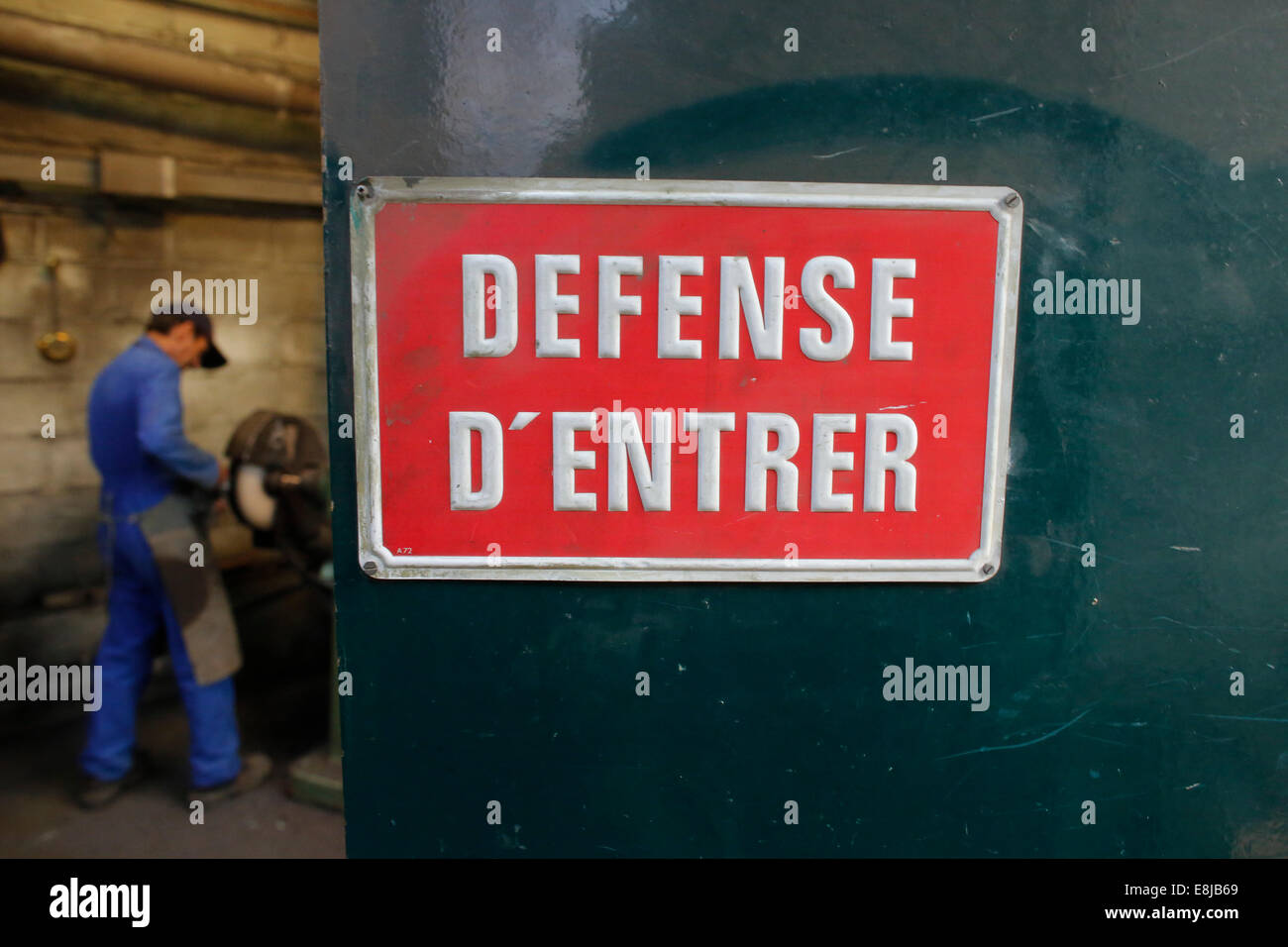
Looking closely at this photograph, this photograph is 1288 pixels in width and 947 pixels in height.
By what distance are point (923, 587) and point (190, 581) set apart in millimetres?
2690

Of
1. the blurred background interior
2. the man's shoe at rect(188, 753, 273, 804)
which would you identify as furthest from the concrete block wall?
the man's shoe at rect(188, 753, 273, 804)

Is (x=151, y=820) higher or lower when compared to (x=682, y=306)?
lower

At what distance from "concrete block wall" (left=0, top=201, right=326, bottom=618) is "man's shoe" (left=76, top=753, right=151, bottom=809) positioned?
95cm

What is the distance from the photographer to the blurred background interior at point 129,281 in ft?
9.86

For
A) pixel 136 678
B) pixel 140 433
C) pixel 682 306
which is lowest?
pixel 136 678

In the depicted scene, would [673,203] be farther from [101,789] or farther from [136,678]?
[101,789]

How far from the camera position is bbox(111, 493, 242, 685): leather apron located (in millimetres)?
2842

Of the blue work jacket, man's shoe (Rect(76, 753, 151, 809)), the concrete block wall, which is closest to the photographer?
the blue work jacket

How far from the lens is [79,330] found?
3516mm

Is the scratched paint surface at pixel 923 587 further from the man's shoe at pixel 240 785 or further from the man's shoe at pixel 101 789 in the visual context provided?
the man's shoe at pixel 101 789

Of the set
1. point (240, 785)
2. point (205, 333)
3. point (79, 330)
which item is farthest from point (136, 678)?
point (79, 330)

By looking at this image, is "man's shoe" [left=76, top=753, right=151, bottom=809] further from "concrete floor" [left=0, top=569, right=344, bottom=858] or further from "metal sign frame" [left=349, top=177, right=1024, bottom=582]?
"metal sign frame" [left=349, top=177, right=1024, bottom=582]

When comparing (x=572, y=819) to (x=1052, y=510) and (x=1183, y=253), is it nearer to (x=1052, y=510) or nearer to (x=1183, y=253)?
(x=1052, y=510)

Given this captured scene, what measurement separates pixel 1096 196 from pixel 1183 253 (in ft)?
0.44
